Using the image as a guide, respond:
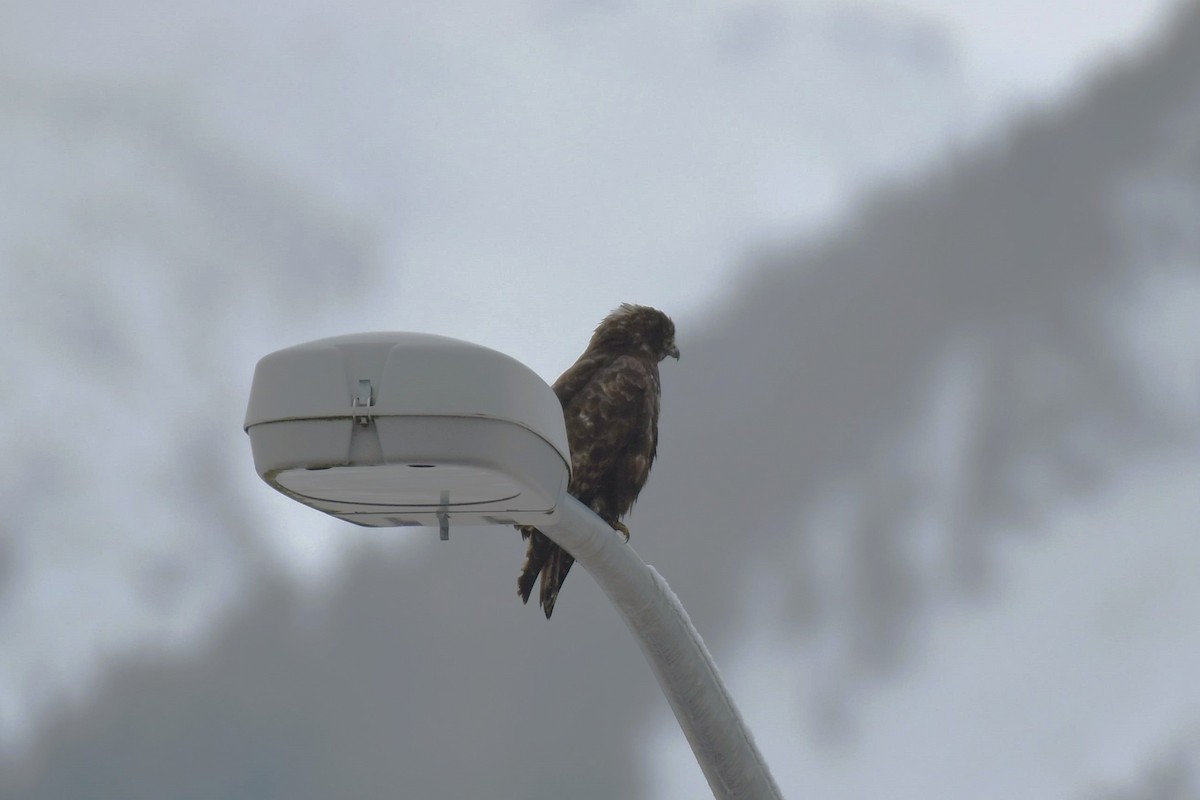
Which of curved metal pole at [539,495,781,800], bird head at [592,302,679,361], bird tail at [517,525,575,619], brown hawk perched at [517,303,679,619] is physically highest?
bird head at [592,302,679,361]

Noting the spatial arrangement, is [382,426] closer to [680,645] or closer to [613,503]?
[680,645]

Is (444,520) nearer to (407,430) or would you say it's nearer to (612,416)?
(407,430)

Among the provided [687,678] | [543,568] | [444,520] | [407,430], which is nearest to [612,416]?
[543,568]

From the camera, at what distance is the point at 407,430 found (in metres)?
2.88

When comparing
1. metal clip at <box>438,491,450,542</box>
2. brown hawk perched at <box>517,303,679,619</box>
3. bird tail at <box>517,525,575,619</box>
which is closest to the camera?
metal clip at <box>438,491,450,542</box>

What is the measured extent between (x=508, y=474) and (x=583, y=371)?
500cm

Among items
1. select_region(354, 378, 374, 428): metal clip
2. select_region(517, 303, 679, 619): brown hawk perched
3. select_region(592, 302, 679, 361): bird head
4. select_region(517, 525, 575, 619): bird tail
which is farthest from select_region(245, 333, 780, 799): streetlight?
select_region(592, 302, 679, 361): bird head

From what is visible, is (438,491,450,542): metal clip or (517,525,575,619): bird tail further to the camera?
(517,525,575,619): bird tail

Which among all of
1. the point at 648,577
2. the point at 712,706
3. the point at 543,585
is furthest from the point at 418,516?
the point at 543,585

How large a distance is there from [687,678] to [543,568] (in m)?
3.03

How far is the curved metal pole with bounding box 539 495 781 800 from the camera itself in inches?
163

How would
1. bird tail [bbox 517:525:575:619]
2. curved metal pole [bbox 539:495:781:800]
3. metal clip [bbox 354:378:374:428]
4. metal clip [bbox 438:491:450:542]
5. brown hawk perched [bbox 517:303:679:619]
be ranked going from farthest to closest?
brown hawk perched [bbox 517:303:679:619]
bird tail [bbox 517:525:575:619]
curved metal pole [bbox 539:495:781:800]
metal clip [bbox 438:491:450:542]
metal clip [bbox 354:378:374:428]

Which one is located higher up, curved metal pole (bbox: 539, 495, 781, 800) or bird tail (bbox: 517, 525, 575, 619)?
bird tail (bbox: 517, 525, 575, 619)

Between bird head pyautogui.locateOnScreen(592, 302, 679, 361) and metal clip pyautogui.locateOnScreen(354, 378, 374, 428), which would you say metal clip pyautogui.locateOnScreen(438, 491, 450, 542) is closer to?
metal clip pyautogui.locateOnScreen(354, 378, 374, 428)
